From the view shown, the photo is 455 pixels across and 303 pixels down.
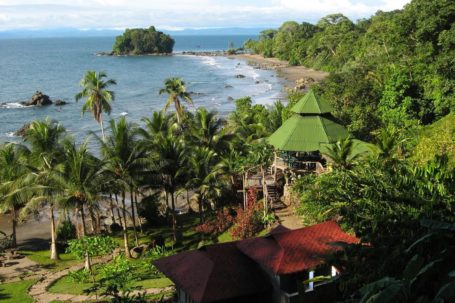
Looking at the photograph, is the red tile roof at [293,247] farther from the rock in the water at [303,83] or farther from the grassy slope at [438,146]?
the rock in the water at [303,83]

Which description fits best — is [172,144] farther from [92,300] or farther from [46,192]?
[92,300]

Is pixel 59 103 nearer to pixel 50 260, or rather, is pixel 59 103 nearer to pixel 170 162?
pixel 50 260

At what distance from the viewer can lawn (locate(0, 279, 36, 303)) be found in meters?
20.2

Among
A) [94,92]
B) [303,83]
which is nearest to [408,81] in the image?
[94,92]

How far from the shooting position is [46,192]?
24656 mm

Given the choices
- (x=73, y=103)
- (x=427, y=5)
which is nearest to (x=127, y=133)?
(x=427, y=5)

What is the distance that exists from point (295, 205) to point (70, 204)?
11671mm

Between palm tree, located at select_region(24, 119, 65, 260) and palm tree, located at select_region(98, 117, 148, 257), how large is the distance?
246 cm

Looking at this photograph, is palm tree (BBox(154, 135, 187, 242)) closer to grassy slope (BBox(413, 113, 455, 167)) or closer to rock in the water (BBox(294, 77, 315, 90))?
grassy slope (BBox(413, 113, 455, 167))

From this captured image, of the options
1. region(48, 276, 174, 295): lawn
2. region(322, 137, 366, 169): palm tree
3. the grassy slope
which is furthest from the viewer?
region(322, 137, 366, 169): palm tree

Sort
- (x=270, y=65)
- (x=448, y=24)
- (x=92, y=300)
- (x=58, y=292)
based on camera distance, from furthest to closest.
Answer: (x=270, y=65) < (x=448, y=24) < (x=58, y=292) < (x=92, y=300)

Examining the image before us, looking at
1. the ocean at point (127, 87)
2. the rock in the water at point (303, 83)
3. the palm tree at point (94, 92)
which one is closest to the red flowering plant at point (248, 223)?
the palm tree at point (94, 92)

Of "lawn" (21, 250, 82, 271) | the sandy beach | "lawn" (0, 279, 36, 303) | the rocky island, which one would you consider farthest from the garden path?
the rocky island

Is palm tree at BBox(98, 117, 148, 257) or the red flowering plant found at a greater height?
palm tree at BBox(98, 117, 148, 257)
